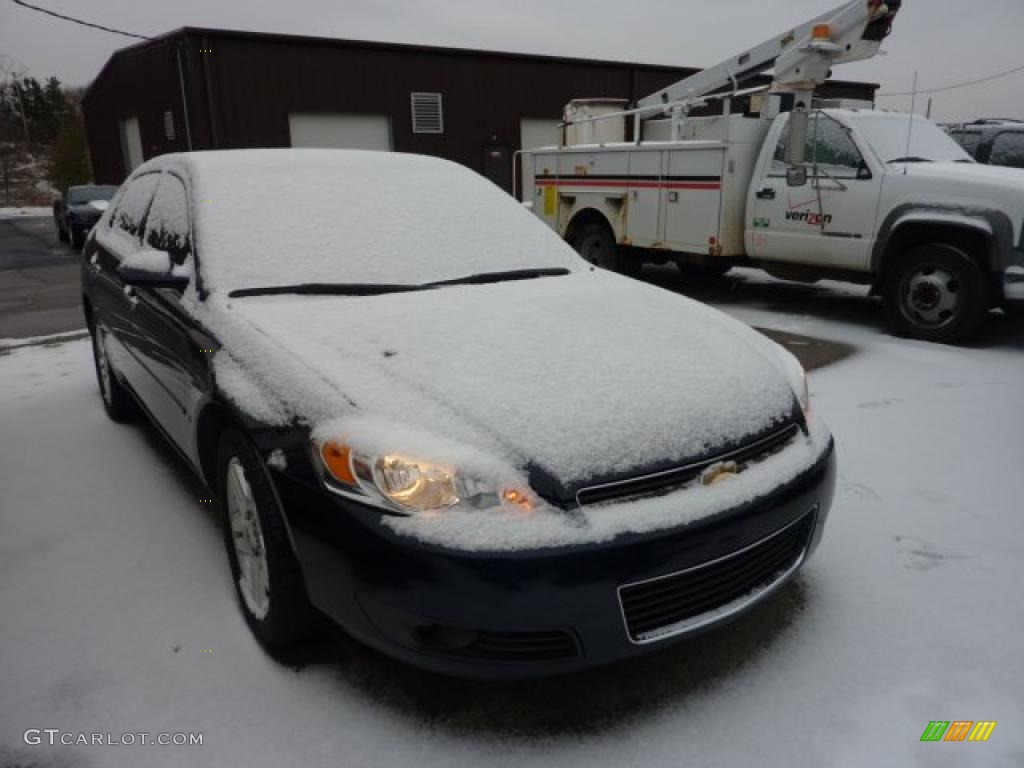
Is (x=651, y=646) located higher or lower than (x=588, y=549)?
lower

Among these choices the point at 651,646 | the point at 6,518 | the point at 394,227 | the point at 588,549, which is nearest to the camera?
the point at 588,549

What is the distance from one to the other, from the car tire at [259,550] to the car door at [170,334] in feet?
1.24

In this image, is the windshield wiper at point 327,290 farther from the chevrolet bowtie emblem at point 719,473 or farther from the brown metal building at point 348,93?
the brown metal building at point 348,93

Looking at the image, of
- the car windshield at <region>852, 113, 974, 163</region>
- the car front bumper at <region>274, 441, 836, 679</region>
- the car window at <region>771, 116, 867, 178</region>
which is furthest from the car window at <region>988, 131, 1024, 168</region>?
the car front bumper at <region>274, 441, 836, 679</region>

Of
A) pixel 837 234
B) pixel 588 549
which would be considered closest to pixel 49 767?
pixel 588 549

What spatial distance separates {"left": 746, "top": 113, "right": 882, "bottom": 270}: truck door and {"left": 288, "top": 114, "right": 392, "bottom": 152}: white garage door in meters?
13.8

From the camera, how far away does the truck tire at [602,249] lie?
29.2 ft

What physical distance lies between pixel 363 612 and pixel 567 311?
4.25 feet

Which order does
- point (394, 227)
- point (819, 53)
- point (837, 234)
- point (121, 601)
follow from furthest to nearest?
point (819, 53), point (837, 234), point (394, 227), point (121, 601)

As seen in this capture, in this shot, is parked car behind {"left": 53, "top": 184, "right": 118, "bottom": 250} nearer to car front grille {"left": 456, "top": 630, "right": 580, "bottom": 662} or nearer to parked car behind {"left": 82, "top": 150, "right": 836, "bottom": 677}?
parked car behind {"left": 82, "top": 150, "right": 836, "bottom": 677}

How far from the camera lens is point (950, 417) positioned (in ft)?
14.7

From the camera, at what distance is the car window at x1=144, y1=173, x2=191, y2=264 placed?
2.98 meters

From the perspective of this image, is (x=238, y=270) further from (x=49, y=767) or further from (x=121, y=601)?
(x=49, y=767)

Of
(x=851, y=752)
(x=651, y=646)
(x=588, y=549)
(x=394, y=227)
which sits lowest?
(x=851, y=752)
